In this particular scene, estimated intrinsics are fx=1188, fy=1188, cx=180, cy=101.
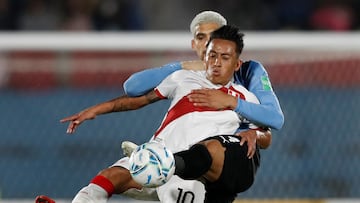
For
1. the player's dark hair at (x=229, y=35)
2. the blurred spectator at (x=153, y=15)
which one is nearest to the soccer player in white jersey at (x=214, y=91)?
the player's dark hair at (x=229, y=35)

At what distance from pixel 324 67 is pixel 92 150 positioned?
4.46ft

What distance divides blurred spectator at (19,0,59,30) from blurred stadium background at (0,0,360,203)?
98cm

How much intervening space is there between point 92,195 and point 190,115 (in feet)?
1.48

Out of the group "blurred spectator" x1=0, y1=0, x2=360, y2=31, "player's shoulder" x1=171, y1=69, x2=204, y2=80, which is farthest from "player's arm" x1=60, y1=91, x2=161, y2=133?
"blurred spectator" x1=0, y1=0, x2=360, y2=31

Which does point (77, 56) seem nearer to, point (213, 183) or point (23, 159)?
point (23, 159)

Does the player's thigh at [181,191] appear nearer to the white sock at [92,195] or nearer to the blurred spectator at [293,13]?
the white sock at [92,195]

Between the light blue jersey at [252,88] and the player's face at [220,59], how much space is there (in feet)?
0.44

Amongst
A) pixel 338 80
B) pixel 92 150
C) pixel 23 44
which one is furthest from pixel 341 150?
pixel 23 44

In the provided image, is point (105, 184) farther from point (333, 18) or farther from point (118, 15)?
point (333, 18)

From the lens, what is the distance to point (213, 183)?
13.6 ft

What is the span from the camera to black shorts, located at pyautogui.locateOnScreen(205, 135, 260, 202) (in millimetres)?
4086

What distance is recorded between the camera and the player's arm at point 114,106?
432 cm

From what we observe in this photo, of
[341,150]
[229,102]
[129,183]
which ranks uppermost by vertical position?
[229,102]

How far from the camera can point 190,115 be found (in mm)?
→ 4270
